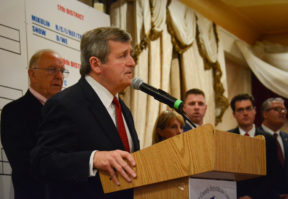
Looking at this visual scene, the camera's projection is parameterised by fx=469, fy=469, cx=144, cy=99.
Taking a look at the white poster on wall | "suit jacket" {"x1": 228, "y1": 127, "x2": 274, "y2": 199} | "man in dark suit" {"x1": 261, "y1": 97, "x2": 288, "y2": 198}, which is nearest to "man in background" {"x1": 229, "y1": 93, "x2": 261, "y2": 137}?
"man in dark suit" {"x1": 261, "y1": 97, "x2": 288, "y2": 198}

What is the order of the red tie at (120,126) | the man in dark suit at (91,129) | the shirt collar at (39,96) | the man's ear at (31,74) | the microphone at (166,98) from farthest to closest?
the man's ear at (31,74), the shirt collar at (39,96), the red tie at (120,126), the microphone at (166,98), the man in dark suit at (91,129)

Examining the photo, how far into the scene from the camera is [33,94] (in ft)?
9.64

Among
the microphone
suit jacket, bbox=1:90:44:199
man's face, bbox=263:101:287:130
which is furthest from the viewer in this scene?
man's face, bbox=263:101:287:130

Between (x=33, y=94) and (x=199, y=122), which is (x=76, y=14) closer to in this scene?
(x=33, y=94)

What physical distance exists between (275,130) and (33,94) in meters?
3.11

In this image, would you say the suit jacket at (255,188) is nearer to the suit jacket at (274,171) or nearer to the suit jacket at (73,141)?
the suit jacket at (274,171)

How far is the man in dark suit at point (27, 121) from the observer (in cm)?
269

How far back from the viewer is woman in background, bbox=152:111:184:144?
3861 millimetres

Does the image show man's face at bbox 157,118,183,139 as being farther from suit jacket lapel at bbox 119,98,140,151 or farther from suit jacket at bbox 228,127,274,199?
suit jacket lapel at bbox 119,98,140,151

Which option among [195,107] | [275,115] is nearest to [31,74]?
[195,107]

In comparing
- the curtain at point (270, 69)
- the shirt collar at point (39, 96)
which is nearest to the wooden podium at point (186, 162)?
the shirt collar at point (39, 96)

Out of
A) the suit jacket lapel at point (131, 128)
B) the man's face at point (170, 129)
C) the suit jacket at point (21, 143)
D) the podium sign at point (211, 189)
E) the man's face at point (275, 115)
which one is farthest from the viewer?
A: the man's face at point (275, 115)

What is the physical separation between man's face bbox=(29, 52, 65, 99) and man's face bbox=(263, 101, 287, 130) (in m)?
2.87

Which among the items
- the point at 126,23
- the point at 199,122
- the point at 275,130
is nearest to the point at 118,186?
the point at 199,122
